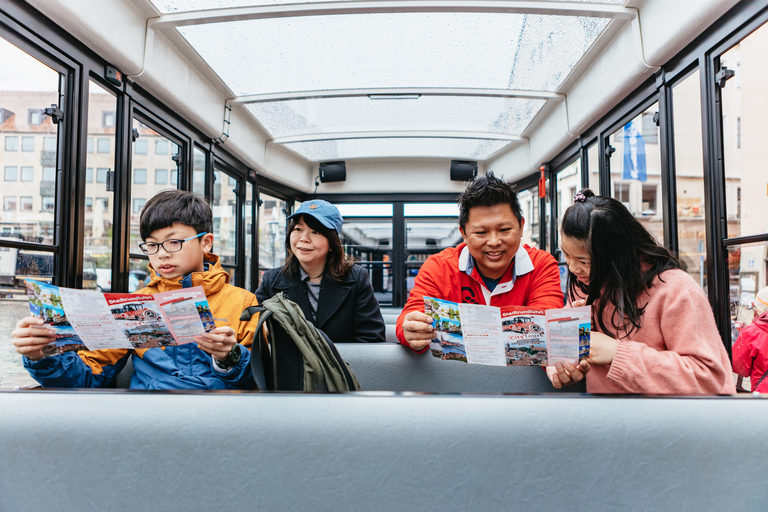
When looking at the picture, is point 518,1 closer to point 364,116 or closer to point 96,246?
point 364,116

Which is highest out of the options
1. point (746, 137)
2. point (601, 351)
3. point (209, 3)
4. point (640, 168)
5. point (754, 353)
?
point (209, 3)

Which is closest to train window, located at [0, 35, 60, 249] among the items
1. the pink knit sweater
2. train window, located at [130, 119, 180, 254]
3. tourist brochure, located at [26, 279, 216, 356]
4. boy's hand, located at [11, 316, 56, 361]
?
train window, located at [130, 119, 180, 254]

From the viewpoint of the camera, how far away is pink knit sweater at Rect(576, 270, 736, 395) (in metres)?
1.17

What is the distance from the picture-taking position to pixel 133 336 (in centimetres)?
124

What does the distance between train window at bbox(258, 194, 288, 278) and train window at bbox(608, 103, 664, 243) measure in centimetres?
338

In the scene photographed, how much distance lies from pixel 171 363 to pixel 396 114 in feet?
10.3

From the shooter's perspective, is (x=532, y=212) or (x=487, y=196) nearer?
(x=487, y=196)

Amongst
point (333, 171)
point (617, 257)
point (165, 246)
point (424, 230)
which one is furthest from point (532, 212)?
point (165, 246)

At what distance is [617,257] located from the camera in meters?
1.42

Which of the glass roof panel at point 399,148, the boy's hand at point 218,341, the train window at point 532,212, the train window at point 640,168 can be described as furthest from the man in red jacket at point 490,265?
the train window at point 532,212

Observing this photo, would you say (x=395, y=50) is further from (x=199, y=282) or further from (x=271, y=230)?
(x=271, y=230)

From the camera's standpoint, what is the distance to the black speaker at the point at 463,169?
5574 millimetres

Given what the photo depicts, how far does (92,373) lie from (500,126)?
3.86 metres

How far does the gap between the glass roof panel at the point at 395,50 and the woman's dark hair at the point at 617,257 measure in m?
1.70
